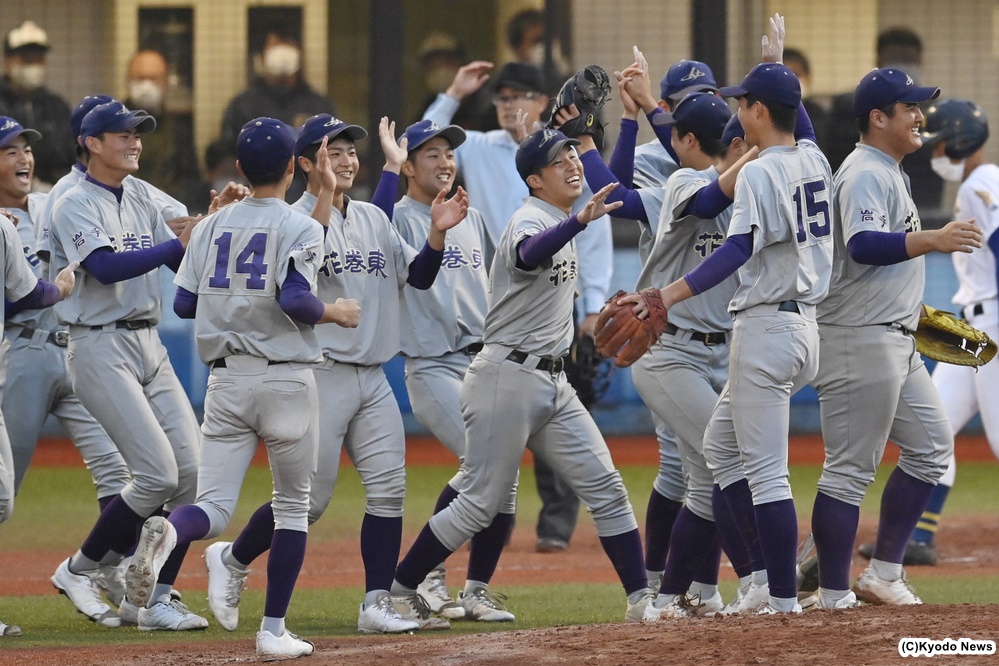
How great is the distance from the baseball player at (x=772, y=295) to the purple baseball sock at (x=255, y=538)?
1.72 meters

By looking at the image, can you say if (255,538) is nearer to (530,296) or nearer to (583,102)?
(530,296)

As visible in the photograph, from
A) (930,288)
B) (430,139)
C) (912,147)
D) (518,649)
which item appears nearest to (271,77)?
(930,288)

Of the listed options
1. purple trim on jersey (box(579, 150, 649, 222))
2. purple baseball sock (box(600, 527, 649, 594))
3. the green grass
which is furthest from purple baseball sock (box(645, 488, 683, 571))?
purple trim on jersey (box(579, 150, 649, 222))

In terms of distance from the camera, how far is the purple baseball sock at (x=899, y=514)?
5.85m

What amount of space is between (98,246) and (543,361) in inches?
68.1

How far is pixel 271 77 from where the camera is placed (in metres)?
13.7

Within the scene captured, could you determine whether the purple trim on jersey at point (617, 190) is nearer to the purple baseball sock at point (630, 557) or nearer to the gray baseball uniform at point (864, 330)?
the gray baseball uniform at point (864, 330)

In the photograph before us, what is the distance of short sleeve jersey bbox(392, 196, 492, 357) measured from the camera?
639 cm

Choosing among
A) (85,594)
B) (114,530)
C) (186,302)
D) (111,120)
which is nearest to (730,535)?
(186,302)

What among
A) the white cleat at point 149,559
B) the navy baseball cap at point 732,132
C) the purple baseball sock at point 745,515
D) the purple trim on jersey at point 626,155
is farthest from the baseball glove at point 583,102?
the white cleat at point 149,559

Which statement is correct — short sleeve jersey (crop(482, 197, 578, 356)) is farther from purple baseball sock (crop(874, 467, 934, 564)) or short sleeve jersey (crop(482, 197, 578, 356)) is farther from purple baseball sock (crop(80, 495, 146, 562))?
purple baseball sock (crop(80, 495, 146, 562))

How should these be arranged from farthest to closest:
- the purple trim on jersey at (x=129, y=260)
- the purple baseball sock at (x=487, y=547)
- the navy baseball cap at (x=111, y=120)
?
1. the purple baseball sock at (x=487, y=547)
2. the navy baseball cap at (x=111, y=120)
3. the purple trim on jersey at (x=129, y=260)

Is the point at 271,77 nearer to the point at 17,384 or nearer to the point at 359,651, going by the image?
the point at 17,384

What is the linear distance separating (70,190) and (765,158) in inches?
105
